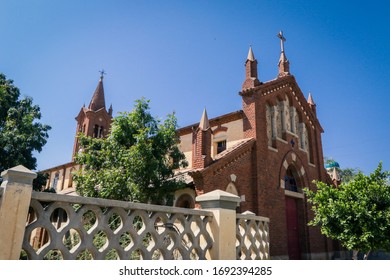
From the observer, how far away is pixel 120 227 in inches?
151

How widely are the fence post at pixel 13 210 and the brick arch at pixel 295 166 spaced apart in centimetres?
1511

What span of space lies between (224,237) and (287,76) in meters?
16.3

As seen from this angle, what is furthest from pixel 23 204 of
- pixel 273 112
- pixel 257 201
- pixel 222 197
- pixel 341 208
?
pixel 273 112

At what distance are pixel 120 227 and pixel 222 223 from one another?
1.78m

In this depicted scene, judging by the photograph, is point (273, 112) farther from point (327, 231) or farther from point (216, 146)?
point (327, 231)

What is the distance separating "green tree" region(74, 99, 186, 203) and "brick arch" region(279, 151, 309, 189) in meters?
6.57

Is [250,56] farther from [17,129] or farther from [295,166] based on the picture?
[17,129]

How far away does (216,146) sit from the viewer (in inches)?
693

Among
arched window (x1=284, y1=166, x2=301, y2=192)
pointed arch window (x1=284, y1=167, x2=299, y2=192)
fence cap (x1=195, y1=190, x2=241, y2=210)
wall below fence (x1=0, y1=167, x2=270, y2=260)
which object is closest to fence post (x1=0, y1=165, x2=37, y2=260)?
wall below fence (x1=0, y1=167, x2=270, y2=260)

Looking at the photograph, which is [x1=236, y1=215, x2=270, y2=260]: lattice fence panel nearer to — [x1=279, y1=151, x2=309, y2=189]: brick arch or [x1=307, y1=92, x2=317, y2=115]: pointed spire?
[x1=279, y1=151, x2=309, y2=189]: brick arch

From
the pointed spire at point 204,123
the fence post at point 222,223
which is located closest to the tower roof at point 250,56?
the pointed spire at point 204,123

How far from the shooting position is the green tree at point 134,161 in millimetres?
11773

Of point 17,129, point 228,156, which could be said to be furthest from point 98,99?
point 228,156

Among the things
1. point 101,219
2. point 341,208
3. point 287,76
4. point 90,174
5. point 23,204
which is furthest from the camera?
point 287,76
